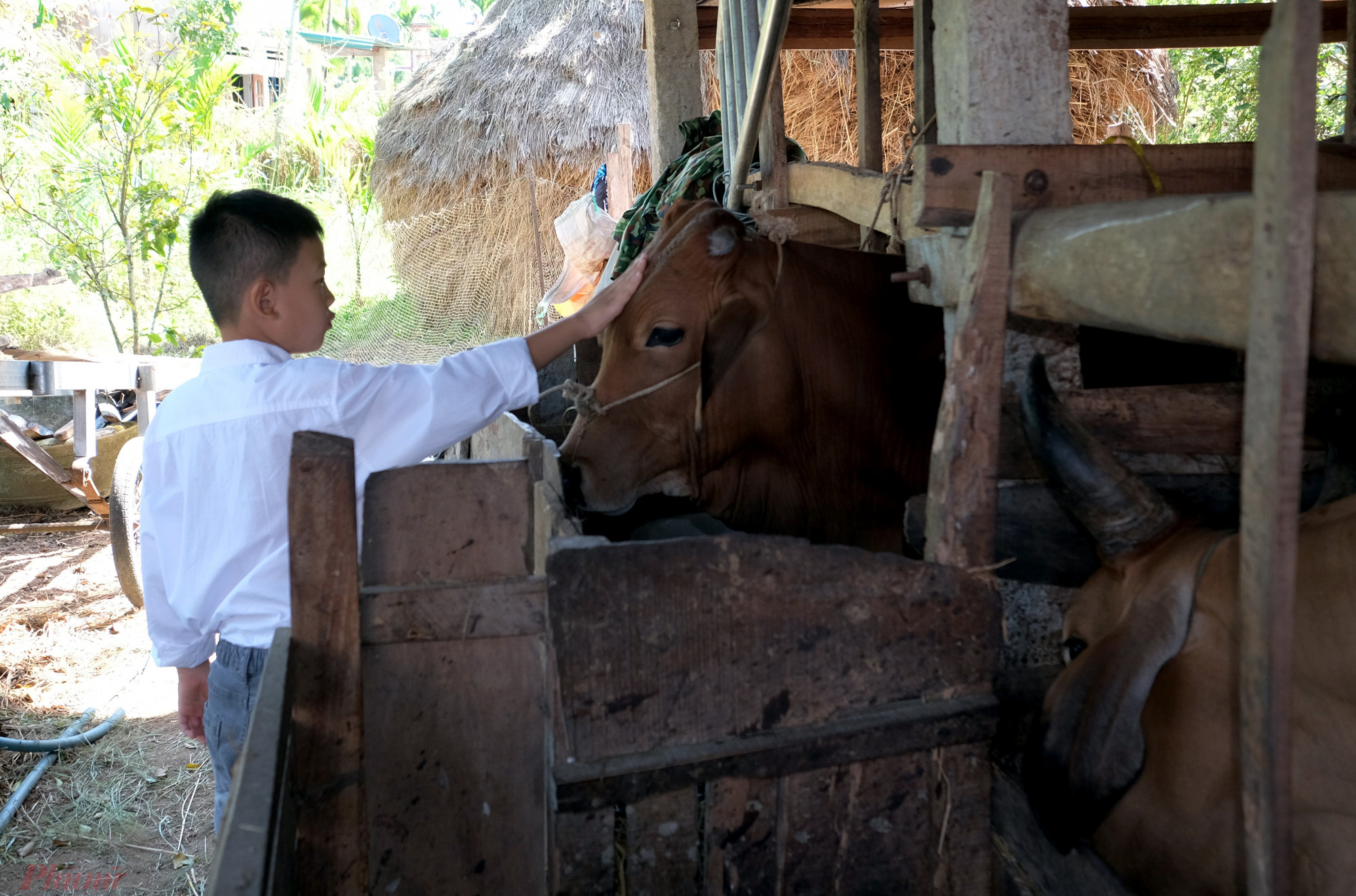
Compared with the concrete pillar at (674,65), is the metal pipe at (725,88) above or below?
below

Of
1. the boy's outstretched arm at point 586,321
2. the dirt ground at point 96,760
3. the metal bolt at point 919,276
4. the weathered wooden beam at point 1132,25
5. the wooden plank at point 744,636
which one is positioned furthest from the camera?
the weathered wooden beam at point 1132,25

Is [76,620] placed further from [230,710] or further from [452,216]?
[452,216]

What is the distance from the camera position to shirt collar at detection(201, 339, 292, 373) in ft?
6.97

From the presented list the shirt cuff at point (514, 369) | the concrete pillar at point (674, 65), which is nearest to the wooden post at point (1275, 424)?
the shirt cuff at point (514, 369)

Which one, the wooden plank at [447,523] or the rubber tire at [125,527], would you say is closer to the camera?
the wooden plank at [447,523]

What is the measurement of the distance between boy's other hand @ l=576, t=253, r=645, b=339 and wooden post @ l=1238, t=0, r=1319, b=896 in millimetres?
1599

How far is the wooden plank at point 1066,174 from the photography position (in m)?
1.59

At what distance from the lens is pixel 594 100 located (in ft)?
41.4

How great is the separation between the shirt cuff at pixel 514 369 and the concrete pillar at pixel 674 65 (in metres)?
3.02

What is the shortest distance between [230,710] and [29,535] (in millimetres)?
7587

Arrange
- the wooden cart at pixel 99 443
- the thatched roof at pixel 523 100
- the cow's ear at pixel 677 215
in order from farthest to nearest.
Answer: the thatched roof at pixel 523 100 → the wooden cart at pixel 99 443 → the cow's ear at pixel 677 215

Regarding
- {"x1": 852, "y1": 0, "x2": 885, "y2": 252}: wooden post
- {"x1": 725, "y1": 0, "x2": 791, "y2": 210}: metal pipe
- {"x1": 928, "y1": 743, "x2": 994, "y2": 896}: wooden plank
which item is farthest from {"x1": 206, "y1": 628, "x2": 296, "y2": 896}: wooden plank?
{"x1": 852, "y1": 0, "x2": 885, "y2": 252}: wooden post

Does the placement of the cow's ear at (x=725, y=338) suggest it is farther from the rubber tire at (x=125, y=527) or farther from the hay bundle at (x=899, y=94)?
the hay bundle at (x=899, y=94)

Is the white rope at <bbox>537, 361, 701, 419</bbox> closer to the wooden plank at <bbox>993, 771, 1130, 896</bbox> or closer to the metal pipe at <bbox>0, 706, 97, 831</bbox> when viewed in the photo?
the wooden plank at <bbox>993, 771, 1130, 896</bbox>
